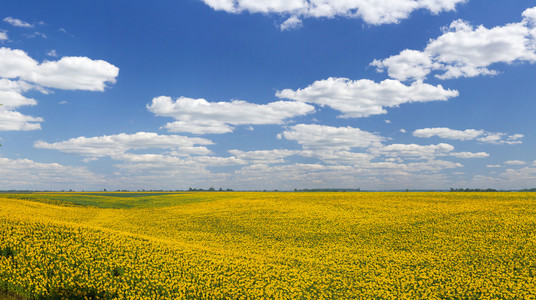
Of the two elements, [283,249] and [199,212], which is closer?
[283,249]

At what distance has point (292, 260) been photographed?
20.9m

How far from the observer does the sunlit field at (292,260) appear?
583 inches

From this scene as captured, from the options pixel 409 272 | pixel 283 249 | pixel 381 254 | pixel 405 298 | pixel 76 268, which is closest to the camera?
pixel 405 298

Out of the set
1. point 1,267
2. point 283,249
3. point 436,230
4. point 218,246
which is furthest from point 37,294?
point 436,230

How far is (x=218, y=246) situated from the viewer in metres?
25.4

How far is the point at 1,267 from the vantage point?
16344 mm

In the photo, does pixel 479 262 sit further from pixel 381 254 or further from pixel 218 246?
pixel 218 246

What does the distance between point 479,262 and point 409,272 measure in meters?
5.07

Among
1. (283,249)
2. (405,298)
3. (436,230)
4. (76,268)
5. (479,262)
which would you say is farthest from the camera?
(436,230)

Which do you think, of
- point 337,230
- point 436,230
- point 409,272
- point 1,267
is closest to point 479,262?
point 409,272

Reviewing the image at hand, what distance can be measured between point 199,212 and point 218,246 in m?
20.3

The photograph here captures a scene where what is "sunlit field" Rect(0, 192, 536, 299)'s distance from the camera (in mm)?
14820

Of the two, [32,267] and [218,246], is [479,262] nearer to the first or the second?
[218,246]

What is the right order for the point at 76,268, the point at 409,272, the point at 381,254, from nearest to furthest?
the point at 76,268, the point at 409,272, the point at 381,254
